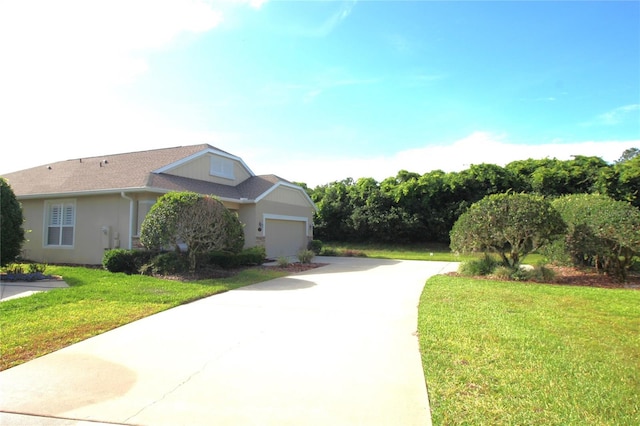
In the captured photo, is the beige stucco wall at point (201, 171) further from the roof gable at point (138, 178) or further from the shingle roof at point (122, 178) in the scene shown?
the shingle roof at point (122, 178)

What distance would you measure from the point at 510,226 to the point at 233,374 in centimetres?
1020

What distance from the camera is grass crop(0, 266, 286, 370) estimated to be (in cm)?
477

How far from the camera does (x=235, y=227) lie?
11.3 m

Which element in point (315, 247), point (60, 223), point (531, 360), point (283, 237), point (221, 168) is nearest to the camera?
point (531, 360)

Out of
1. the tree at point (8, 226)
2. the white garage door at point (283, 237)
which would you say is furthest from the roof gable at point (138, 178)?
the tree at point (8, 226)

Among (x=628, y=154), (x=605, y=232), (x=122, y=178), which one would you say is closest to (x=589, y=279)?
(x=605, y=232)

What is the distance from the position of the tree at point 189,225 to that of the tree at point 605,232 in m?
11.1

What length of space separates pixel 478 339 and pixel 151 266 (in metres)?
9.28

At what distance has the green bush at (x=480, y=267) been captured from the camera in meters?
12.2

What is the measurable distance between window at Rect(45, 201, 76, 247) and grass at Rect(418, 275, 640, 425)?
13382 millimetres

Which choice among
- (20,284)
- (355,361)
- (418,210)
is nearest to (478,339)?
(355,361)

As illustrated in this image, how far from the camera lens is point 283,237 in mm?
18453

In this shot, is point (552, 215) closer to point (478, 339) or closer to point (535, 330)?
point (535, 330)

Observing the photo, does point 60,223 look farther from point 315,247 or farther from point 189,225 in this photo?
point 315,247
